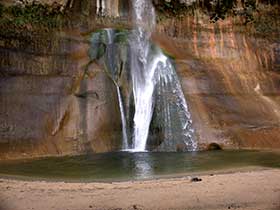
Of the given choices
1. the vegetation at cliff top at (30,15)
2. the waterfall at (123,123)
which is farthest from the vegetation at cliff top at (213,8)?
the waterfall at (123,123)

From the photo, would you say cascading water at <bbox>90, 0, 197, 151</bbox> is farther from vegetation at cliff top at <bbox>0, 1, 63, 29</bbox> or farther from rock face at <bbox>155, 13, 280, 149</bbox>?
vegetation at cliff top at <bbox>0, 1, 63, 29</bbox>

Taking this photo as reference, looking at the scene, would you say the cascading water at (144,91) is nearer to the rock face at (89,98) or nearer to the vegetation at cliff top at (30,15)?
the rock face at (89,98)

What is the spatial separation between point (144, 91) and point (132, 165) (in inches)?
207

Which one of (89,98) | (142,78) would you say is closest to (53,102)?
(89,98)

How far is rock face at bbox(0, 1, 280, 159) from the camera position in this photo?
14.5m

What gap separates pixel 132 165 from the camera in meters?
11.6

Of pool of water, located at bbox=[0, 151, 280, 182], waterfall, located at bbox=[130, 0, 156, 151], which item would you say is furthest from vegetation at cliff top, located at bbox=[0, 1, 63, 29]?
pool of water, located at bbox=[0, 151, 280, 182]

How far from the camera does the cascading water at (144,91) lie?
15.5 m

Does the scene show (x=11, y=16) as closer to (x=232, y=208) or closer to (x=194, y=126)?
(x=194, y=126)

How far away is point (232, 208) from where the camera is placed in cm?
594

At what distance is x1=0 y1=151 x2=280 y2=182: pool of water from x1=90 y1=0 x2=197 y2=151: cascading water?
1.09 metres

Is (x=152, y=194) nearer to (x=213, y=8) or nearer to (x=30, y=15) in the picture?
(x=30, y=15)

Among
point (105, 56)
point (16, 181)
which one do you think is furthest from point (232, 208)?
point (105, 56)

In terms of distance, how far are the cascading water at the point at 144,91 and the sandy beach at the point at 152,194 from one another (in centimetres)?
667
